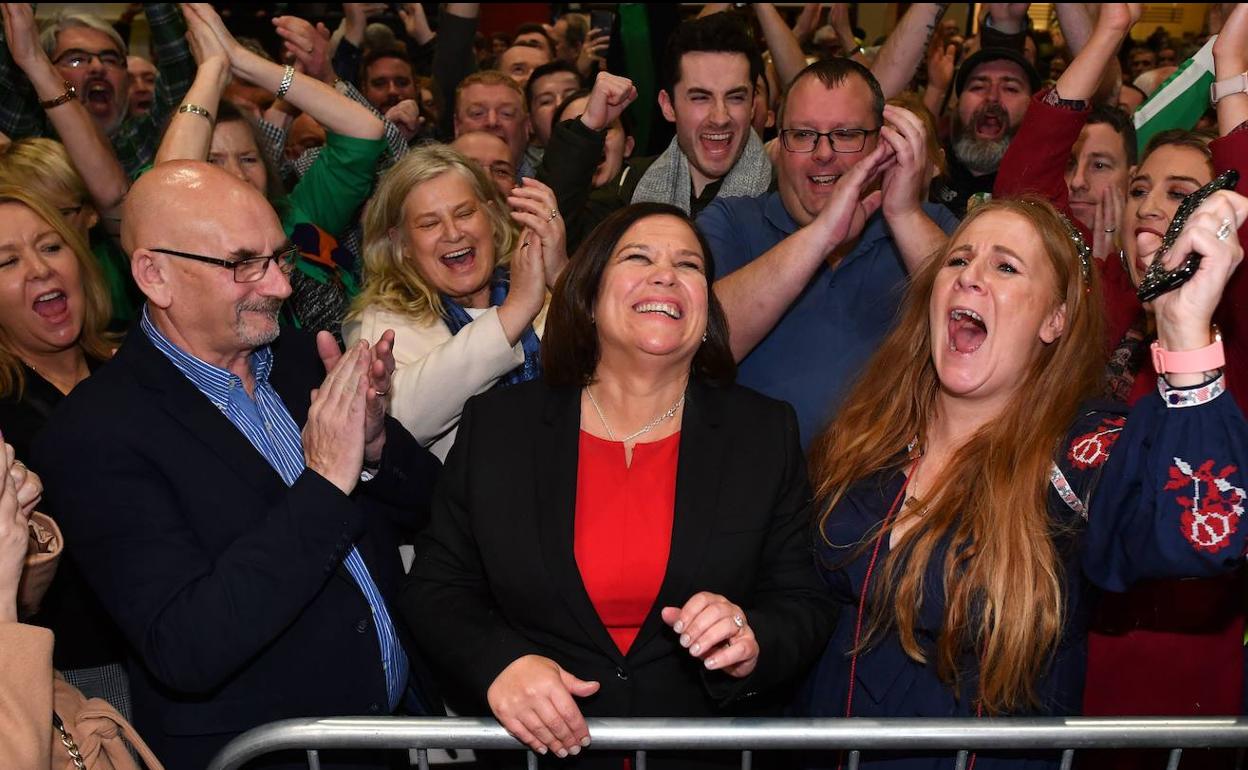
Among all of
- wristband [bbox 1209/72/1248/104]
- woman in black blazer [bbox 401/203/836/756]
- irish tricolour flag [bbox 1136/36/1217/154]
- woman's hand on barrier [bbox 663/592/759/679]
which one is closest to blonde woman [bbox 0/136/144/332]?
woman in black blazer [bbox 401/203/836/756]

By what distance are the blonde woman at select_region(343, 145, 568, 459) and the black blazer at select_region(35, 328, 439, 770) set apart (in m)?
0.68

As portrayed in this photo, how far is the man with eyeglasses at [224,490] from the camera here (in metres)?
1.97

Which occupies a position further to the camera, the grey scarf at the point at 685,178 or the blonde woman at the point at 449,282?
the grey scarf at the point at 685,178

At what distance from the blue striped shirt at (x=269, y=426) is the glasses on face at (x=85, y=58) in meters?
2.82

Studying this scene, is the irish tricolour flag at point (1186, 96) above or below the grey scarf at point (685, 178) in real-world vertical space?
above

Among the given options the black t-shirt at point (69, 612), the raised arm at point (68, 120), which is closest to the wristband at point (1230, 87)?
the black t-shirt at point (69, 612)

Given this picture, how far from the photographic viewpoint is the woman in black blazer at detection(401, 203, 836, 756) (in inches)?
78.8

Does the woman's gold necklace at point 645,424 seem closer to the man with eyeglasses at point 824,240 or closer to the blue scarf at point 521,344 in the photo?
the man with eyeglasses at point 824,240

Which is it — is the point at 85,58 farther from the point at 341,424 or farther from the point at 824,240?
the point at 824,240

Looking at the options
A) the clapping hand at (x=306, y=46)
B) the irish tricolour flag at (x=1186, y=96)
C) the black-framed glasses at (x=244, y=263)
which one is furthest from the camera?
the clapping hand at (x=306, y=46)

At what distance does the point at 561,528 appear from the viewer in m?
2.12

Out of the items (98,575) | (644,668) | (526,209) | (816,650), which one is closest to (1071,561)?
(816,650)

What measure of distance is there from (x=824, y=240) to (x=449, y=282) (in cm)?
114

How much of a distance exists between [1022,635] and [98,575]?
1.69 m
